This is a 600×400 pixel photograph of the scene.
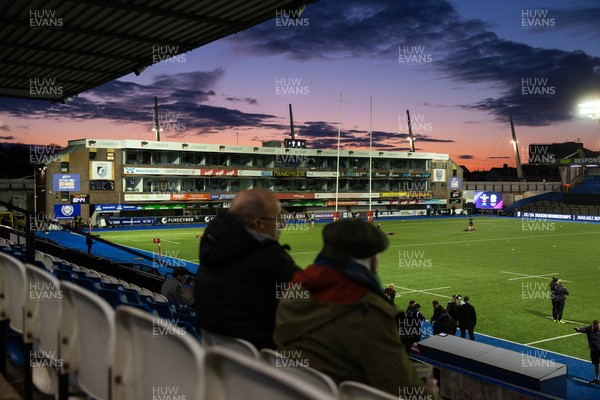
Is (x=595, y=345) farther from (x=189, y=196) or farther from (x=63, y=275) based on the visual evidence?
(x=189, y=196)

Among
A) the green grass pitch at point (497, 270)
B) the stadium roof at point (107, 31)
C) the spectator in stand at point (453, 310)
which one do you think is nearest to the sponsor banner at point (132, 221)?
the green grass pitch at point (497, 270)

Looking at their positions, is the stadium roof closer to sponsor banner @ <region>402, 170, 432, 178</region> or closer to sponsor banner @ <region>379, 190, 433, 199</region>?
sponsor banner @ <region>379, 190, 433, 199</region>

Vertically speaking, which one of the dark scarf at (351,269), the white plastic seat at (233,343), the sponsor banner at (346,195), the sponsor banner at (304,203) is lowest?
the sponsor banner at (304,203)

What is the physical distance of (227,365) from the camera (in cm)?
174

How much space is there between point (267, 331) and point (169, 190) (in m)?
69.2

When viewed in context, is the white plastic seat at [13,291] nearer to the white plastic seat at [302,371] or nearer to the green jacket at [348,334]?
the white plastic seat at [302,371]

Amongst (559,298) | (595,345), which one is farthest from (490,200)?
(595,345)

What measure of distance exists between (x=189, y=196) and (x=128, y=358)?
2698 inches

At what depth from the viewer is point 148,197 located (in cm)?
6588

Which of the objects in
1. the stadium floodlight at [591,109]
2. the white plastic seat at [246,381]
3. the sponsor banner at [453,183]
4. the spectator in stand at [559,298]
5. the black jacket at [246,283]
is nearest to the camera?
the white plastic seat at [246,381]

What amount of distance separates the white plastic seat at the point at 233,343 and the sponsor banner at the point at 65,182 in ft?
203

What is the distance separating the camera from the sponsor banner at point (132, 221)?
198ft

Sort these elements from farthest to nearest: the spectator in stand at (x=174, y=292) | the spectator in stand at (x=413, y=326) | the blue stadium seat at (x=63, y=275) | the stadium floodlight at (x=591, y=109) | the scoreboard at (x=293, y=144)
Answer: the scoreboard at (x=293, y=144) < the stadium floodlight at (x=591, y=109) < the spectator in stand at (x=413, y=326) < the spectator in stand at (x=174, y=292) < the blue stadium seat at (x=63, y=275)

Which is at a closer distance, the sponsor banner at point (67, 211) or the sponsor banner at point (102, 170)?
the sponsor banner at point (67, 211)
